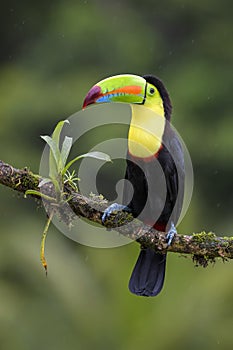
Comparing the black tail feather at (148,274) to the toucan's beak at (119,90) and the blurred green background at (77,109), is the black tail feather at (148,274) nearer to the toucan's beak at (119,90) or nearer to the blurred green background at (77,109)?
the toucan's beak at (119,90)

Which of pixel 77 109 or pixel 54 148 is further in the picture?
pixel 77 109

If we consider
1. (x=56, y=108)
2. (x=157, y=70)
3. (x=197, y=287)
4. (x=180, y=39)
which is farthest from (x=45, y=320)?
(x=180, y=39)

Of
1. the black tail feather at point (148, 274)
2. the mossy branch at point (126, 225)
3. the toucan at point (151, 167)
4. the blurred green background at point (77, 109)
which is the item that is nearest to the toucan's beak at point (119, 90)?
the toucan at point (151, 167)

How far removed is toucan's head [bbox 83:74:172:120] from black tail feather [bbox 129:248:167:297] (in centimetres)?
58

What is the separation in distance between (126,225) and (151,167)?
1.96ft

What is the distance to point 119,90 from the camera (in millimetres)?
3596

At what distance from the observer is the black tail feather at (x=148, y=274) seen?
→ 12.2ft

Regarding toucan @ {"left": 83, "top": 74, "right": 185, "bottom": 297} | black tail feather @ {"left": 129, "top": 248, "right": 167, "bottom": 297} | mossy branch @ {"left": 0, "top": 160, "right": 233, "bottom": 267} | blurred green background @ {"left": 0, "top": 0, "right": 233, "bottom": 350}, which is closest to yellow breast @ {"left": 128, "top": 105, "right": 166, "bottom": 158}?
toucan @ {"left": 83, "top": 74, "right": 185, "bottom": 297}

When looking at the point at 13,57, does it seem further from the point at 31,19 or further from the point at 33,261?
the point at 33,261

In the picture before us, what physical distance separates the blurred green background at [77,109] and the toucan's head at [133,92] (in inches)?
61.8

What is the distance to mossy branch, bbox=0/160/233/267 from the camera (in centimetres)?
301

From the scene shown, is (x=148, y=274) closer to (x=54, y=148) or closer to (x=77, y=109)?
(x=54, y=148)

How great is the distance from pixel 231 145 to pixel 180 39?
4.72 feet

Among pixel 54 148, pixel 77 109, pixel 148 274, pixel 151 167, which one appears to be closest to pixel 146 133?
pixel 151 167
